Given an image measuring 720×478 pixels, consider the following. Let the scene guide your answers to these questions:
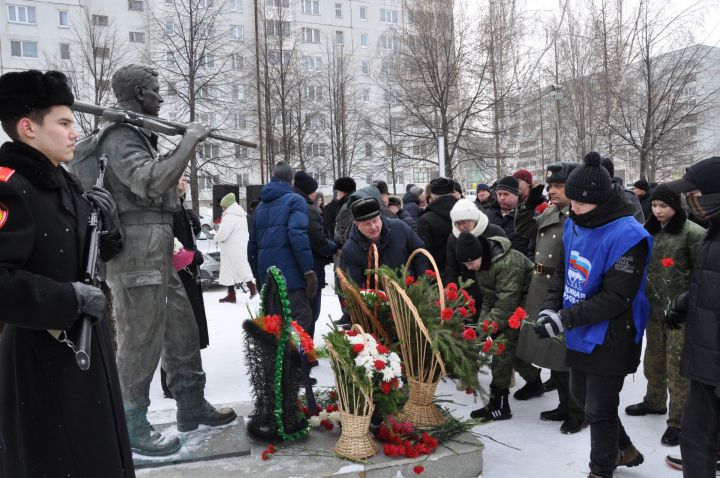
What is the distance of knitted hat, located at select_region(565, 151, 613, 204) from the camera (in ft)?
10.6

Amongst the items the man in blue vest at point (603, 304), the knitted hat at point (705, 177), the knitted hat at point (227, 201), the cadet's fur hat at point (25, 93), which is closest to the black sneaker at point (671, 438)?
the man in blue vest at point (603, 304)

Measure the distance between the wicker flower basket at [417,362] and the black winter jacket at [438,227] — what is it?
2388mm

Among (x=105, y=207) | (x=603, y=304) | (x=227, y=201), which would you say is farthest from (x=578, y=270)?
(x=227, y=201)

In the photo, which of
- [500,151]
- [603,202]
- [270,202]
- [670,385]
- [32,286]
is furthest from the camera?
[500,151]

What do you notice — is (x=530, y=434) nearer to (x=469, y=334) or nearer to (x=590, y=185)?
(x=469, y=334)

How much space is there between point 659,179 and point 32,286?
20.8 m

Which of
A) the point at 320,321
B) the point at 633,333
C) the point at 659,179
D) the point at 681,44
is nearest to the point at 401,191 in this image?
the point at 659,179

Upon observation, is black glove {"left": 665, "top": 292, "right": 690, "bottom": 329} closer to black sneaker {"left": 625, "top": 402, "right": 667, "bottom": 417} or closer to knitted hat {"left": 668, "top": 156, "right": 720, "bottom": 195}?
knitted hat {"left": 668, "top": 156, "right": 720, "bottom": 195}

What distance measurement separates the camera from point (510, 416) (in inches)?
186

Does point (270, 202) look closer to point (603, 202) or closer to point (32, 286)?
point (603, 202)

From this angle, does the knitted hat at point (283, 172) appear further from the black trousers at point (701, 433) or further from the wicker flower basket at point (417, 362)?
the black trousers at point (701, 433)

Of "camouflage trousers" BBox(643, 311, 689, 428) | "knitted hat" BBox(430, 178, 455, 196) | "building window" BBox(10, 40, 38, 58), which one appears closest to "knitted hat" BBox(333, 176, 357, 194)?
"knitted hat" BBox(430, 178, 455, 196)

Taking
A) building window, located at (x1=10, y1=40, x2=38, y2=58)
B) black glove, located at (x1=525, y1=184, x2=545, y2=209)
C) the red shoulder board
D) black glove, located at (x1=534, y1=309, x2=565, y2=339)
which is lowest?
black glove, located at (x1=534, y1=309, x2=565, y2=339)

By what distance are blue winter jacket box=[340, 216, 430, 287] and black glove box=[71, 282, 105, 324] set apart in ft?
8.93
